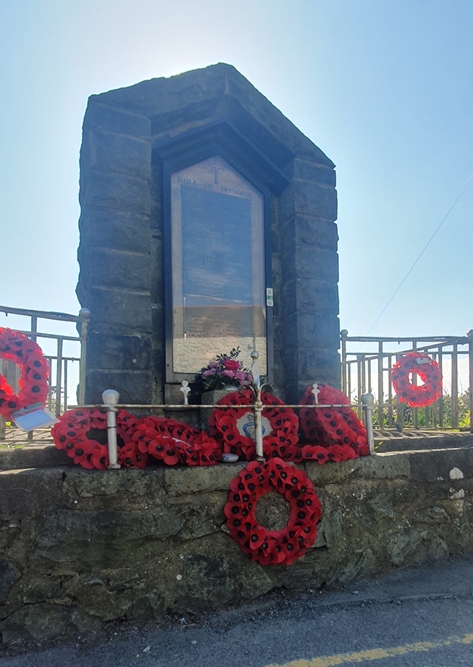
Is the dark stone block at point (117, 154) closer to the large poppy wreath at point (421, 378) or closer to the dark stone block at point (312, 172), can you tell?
the dark stone block at point (312, 172)

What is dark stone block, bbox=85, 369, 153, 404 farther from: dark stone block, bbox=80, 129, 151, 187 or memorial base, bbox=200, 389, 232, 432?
dark stone block, bbox=80, 129, 151, 187

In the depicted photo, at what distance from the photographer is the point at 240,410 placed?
3.45 meters

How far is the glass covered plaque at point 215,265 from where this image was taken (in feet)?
13.9

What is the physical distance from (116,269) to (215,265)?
42.9 inches

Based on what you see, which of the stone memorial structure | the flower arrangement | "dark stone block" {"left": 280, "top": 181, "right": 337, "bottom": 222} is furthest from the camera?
"dark stone block" {"left": 280, "top": 181, "right": 337, "bottom": 222}

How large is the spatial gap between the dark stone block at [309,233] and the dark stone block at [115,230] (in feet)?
5.08

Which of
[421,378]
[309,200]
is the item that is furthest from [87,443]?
[309,200]

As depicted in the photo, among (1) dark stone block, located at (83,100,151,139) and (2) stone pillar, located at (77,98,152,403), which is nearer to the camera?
(2) stone pillar, located at (77,98,152,403)

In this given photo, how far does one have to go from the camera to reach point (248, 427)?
3.45 metres

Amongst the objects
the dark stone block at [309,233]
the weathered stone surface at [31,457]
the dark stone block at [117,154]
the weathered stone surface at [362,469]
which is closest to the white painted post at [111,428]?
the weathered stone surface at [31,457]

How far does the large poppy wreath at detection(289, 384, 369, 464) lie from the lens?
320 centimetres

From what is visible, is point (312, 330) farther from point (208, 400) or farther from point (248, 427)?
point (248, 427)

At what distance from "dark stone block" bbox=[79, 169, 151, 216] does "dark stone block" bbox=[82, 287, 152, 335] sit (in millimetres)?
748

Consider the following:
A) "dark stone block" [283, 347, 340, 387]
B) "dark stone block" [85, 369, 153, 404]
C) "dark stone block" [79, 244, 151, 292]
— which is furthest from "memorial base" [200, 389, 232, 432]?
"dark stone block" [79, 244, 151, 292]
